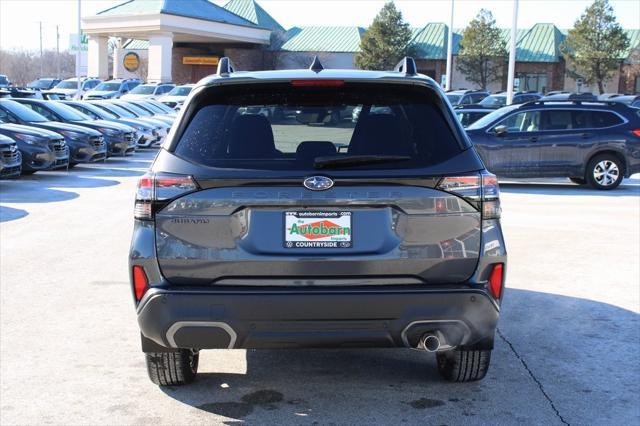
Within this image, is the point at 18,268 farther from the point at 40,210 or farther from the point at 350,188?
the point at 350,188

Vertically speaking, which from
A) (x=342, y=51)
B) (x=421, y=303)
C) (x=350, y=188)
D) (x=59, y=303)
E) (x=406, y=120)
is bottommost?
(x=59, y=303)

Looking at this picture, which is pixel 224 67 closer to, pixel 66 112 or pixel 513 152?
pixel 513 152

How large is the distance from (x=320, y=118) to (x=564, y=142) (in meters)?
13.0

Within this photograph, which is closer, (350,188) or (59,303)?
(350,188)

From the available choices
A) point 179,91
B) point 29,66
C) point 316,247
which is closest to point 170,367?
point 316,247

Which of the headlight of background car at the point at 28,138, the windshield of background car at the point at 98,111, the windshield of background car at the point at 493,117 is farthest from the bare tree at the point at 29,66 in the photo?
the windshield of background car at the point at 493,117

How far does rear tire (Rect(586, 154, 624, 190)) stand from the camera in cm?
1677

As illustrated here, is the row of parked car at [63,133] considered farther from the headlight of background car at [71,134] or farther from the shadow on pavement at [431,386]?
the shadow on pavement at [431,386]

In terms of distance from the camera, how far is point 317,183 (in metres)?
4.11

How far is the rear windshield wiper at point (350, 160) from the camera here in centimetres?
416

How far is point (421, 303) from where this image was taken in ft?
13.4

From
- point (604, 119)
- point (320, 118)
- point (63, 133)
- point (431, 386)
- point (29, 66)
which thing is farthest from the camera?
point (29, 66)

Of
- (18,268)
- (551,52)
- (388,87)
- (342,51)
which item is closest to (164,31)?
(342,51)

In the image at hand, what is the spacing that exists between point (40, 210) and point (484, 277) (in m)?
9.81
